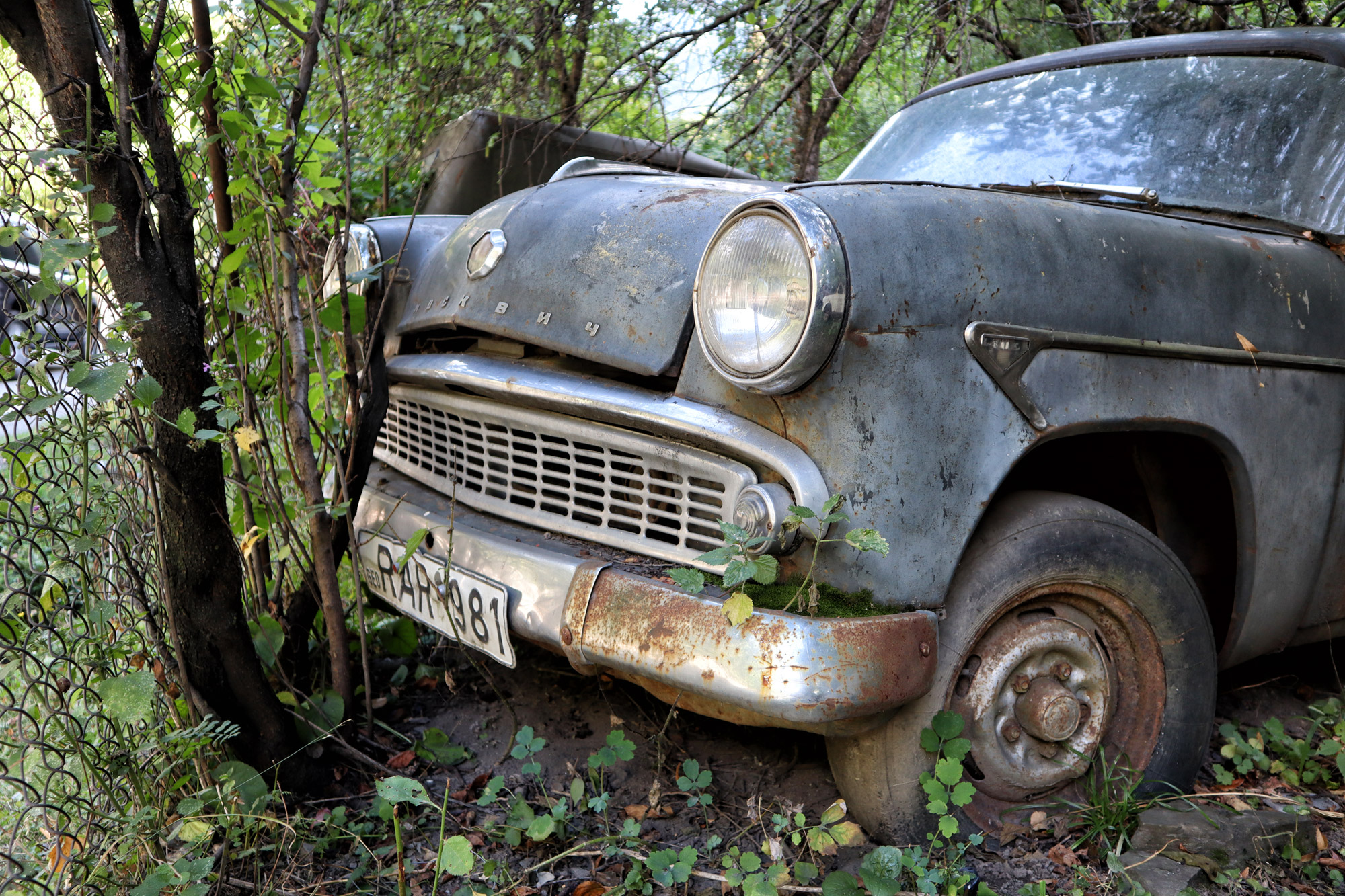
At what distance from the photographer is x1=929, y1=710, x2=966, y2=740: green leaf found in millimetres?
1698

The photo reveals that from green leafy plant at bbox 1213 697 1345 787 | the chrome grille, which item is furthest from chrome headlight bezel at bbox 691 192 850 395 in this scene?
green leafy plant at bbox 1213 697 1345 787

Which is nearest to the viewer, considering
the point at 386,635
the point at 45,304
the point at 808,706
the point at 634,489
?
the point at 808,706

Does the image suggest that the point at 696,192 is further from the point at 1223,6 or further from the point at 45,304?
the point at 1223,6

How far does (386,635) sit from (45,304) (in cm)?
127

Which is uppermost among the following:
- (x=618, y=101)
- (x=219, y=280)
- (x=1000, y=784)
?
(x=618, y=101)

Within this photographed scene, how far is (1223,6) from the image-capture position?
4434mm

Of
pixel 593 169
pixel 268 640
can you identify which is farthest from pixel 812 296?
pixel 268 640

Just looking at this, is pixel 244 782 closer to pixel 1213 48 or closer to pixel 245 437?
pixel 245 437

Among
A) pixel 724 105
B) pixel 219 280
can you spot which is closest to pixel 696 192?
pixel 219 280

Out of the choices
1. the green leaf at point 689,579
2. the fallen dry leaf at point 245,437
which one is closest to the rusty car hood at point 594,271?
the green leaf at point 689,579

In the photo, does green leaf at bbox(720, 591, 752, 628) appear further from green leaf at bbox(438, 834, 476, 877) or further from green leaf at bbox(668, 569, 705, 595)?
green leaf at bbox(438, 834, 476, 877)

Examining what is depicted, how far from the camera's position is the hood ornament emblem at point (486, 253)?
219cm

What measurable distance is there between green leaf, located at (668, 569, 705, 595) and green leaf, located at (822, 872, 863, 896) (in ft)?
1.77

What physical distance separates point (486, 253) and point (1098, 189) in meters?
1.47
